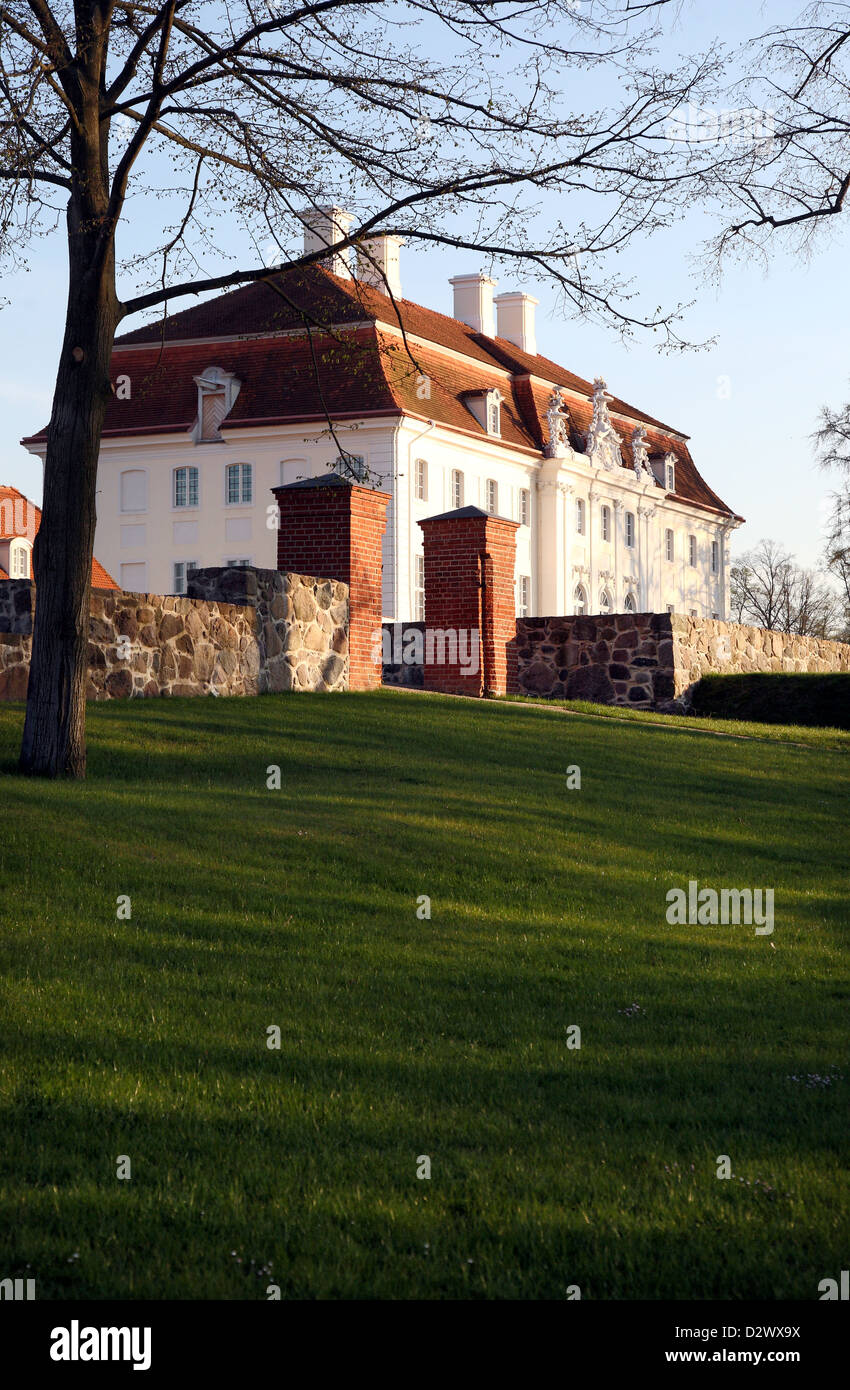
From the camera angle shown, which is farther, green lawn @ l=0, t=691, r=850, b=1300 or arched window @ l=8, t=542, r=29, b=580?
arched window @ l=8, t=542, r=29, b=580

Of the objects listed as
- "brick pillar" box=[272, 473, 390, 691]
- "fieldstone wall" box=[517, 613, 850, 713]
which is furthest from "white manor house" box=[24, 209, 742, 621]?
"brick pillar" box=[272, 473, 390, 691]

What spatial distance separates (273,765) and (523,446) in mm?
40487

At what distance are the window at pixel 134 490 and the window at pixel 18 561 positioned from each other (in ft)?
22.5

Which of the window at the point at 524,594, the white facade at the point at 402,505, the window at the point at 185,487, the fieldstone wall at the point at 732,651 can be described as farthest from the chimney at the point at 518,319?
the fieldstone wall at the point at 732,651

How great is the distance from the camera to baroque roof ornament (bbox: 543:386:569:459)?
5141 cm

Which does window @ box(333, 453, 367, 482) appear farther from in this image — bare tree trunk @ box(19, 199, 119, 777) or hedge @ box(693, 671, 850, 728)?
hedge @ box(693, 671, 850, 728)

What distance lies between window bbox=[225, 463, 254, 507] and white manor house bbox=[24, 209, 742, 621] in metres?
0.05

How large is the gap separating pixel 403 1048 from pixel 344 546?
12.1 metres

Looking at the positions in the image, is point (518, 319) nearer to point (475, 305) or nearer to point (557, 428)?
point (475, 305)

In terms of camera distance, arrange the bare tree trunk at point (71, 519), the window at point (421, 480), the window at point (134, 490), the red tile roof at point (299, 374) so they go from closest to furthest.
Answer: the bare tree trunk at point (71, 519), the red tile roof at point (299, 374), the window at point (421, 480), the window at point (134, 490)

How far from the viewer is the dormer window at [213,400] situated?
4647cm

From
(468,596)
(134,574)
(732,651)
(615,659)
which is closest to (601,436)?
(134,574)

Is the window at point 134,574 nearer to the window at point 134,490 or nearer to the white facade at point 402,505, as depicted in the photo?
the white facade at point 402,505
